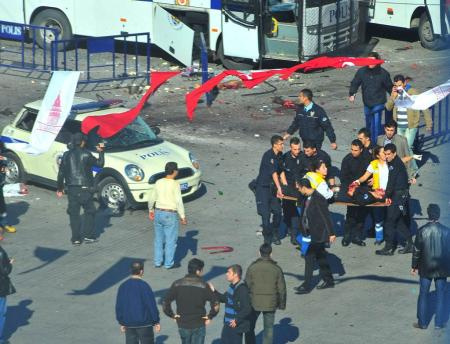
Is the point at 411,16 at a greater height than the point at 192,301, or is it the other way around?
the point at 411,16

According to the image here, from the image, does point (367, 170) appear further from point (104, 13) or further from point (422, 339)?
point (104, 13)

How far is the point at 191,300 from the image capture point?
12.3 meters

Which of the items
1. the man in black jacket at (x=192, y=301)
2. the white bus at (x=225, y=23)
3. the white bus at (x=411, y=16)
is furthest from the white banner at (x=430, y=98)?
the white bus at (x=411, y=16)

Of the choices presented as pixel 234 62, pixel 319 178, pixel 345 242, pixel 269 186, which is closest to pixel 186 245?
pixel 269 186

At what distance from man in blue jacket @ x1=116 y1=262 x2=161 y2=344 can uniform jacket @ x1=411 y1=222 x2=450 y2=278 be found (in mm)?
3223

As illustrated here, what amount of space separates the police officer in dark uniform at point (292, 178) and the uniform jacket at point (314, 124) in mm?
1513

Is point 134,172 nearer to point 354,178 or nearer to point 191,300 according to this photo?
point 354,178

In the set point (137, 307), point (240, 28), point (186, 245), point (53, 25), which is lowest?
point (186, 245)

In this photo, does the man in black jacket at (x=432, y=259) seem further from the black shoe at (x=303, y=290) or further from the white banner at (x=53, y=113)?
the white banner at (x=53, y=113)

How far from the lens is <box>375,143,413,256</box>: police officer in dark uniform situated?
1603 cm

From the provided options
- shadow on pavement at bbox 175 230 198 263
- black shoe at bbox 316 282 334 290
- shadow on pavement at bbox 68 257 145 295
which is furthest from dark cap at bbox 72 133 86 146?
black shoe at bbox 316 282 334 290

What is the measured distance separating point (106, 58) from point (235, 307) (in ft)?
53.7

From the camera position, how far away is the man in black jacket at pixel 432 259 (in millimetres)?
13602

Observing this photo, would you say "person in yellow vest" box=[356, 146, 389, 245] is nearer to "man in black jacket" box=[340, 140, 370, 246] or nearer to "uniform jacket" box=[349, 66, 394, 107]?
Result: "man in black jacket" box=[340, 140, 370, 246]
